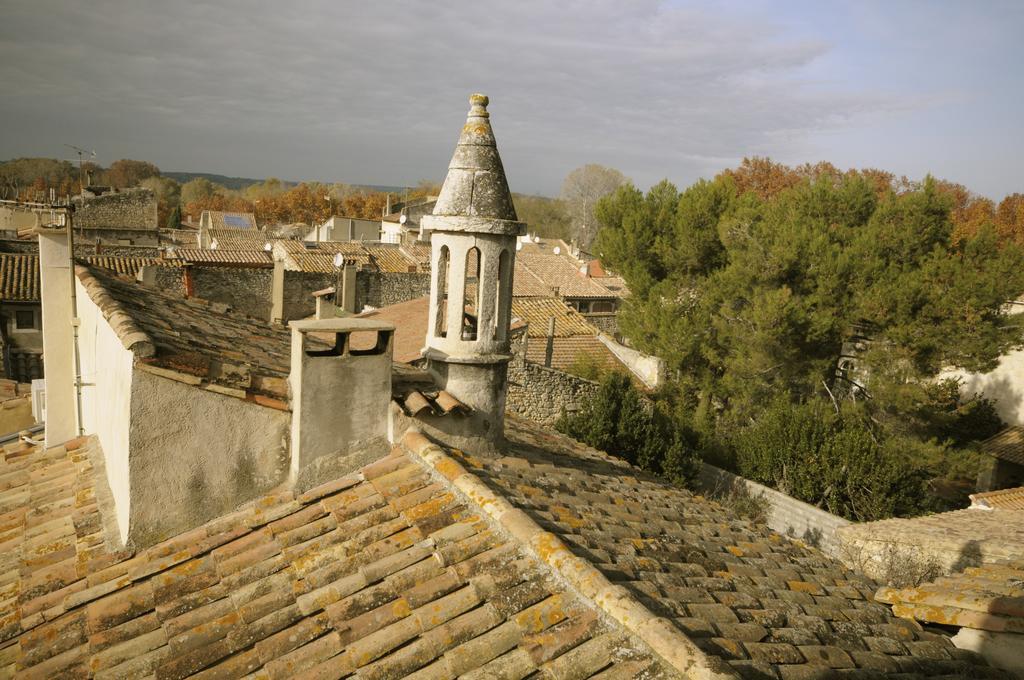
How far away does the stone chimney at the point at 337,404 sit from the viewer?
4.84 metres

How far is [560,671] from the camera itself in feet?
10.4

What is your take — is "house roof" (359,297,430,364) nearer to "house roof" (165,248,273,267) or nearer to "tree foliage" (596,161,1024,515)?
"house roof" (165,248,273,267)

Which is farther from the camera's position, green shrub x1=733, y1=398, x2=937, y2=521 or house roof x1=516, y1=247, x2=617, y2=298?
house roof x1=516, y1=247, x2=617, y2=298

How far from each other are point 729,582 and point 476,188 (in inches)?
141

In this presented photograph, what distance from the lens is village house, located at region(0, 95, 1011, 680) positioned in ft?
11.4

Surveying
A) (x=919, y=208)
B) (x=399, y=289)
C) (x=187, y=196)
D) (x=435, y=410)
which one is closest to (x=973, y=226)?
(x=919, y=208)

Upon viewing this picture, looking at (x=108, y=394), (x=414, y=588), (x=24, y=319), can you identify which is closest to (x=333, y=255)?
(x=24, y=319)

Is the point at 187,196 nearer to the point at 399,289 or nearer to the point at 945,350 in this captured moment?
the point at 399,289

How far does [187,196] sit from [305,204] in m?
29.7

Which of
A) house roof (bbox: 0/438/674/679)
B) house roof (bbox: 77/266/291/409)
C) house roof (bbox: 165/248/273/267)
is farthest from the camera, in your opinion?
house roof (bbox: 165/248/273/267)

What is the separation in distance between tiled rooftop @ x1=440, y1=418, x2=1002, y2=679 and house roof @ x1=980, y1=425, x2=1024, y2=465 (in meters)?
18.4

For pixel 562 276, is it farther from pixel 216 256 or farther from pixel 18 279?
pixel 18 279

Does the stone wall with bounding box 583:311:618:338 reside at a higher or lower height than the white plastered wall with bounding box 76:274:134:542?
lower

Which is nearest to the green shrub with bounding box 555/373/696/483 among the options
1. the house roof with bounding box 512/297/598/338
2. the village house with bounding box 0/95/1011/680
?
the house roof with bounding box 512/297/598/338
